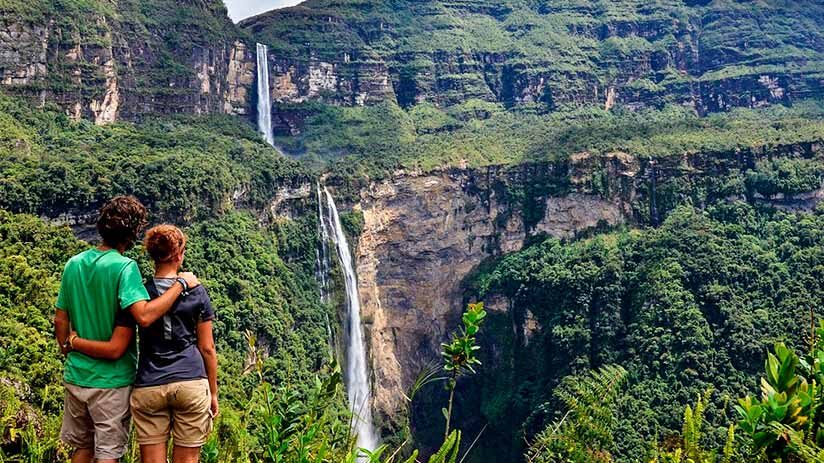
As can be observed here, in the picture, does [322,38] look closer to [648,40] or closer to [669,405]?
[648,40]

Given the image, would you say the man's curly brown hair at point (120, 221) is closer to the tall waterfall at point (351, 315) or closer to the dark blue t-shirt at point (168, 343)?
the dark blue t-shirt at point (168, 343)

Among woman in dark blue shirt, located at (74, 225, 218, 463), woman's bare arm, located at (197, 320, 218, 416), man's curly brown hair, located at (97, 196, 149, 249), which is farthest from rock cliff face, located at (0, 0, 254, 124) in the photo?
woman's bare arm, located at (197, 320, 218, 416)

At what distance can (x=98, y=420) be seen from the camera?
13.6 feet

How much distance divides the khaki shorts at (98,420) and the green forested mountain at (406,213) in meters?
7.16

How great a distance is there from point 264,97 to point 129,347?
46.9 metres

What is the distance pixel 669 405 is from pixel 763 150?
15.9 metres

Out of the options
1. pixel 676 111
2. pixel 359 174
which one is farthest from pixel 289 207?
pixel 676 111

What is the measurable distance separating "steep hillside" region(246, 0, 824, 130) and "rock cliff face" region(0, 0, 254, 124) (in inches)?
190

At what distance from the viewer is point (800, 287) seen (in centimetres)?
2830

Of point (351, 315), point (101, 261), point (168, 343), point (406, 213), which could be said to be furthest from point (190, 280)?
point (406, 213)

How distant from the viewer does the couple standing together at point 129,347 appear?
4.08 meters

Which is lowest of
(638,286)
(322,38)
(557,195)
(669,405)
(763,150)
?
(669,405)

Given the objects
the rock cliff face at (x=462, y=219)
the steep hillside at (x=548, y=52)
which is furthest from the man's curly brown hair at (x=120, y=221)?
the steep hillside at (x=548, y=52)

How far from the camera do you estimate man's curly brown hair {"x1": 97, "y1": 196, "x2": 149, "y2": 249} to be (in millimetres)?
4145
